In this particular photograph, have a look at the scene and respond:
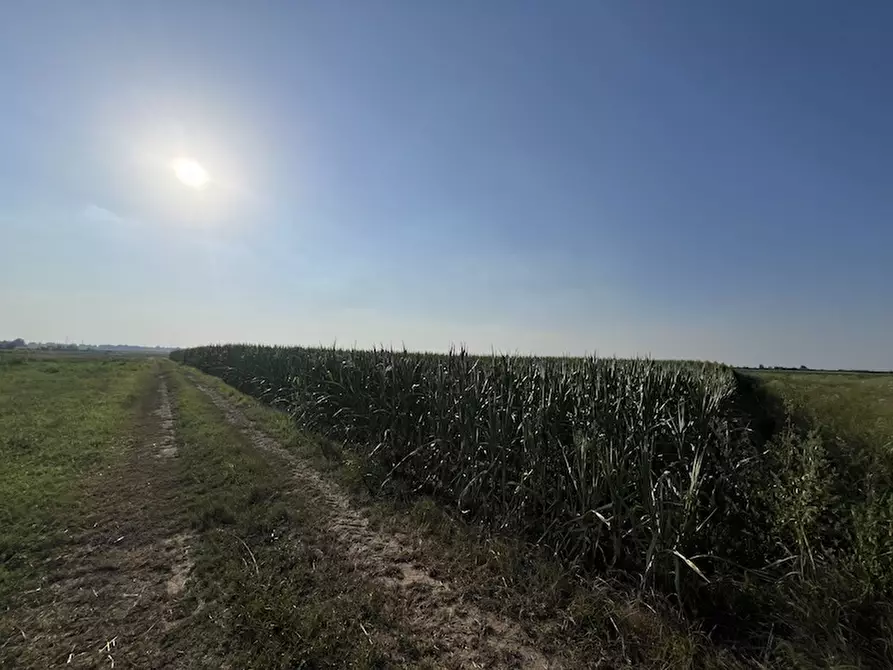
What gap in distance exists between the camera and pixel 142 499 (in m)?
7.37

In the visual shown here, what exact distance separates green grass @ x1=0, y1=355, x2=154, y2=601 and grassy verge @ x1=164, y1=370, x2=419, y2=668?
1.80m

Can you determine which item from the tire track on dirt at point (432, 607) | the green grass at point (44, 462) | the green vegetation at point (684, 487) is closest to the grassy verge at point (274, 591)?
→ the tire track on dirt at point (432, 607)

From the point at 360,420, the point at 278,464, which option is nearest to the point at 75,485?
the point at 278,464

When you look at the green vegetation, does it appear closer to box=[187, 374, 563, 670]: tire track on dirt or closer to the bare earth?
box=[187, 374, 563, 670]: tire track on dirt

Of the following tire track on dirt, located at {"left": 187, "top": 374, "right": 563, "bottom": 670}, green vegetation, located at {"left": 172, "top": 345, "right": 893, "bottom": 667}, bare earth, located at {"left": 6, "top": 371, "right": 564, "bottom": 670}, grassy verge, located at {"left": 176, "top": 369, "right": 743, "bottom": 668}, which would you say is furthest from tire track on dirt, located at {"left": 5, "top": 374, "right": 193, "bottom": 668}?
green vegetation, located at {"left": 172, "top": 345, "right": 893, "bottom": 667}

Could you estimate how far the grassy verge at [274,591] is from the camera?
11.5 ft

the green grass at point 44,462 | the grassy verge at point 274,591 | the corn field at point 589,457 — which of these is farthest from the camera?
the green grass at point 44,462

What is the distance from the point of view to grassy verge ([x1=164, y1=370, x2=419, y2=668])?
3496 mm

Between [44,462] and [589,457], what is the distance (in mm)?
11778

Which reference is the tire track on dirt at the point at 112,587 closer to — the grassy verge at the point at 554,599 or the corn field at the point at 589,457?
the grassy verge at the point at 554,599

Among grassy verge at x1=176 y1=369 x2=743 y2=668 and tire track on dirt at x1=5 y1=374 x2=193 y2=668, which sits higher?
grassy verge at x1=176 y1=369 x2=743 y2=668

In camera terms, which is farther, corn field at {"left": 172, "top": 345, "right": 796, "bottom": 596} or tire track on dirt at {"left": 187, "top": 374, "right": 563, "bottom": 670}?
corn field at {"left": 172, "top": 345, "right": 796, "bottom": 596}

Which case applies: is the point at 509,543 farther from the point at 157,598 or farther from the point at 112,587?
the point at 112,587

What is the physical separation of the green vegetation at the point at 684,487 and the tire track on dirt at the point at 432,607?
112cm
